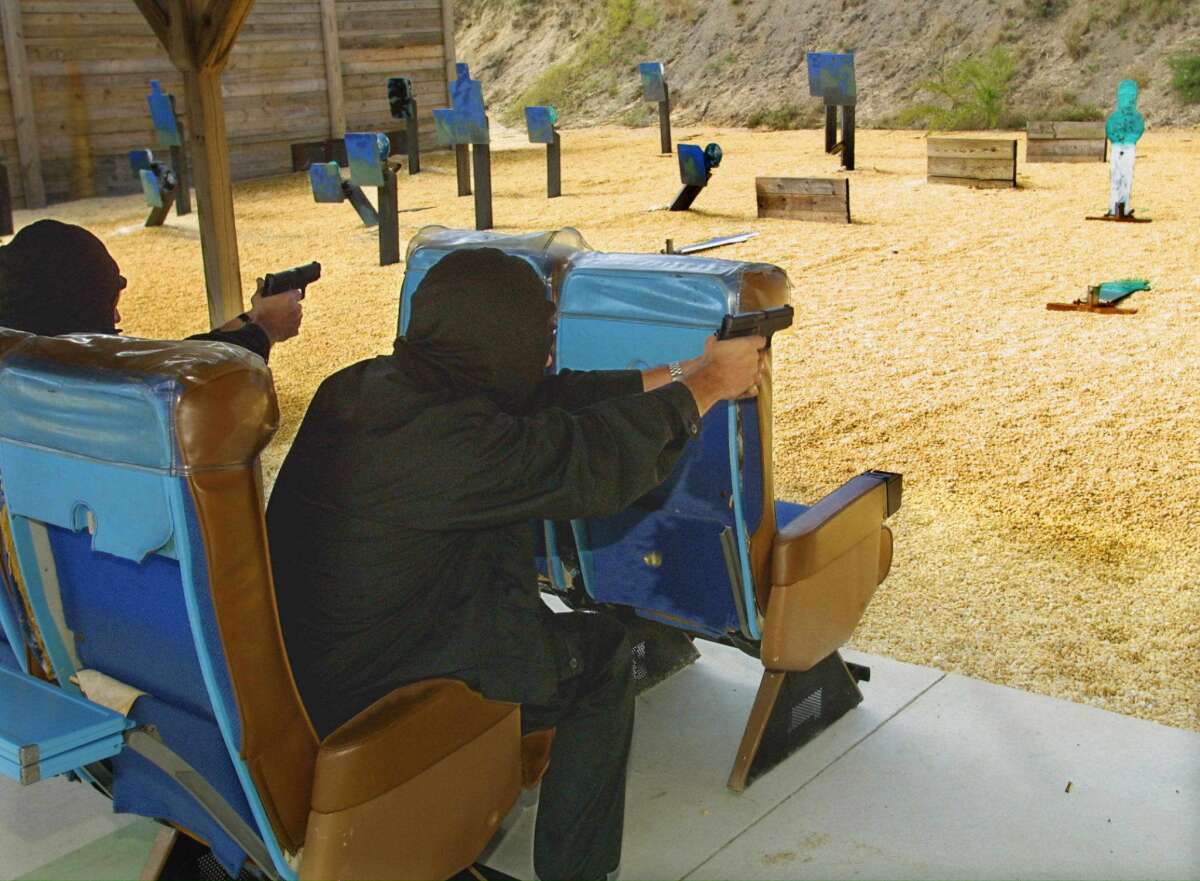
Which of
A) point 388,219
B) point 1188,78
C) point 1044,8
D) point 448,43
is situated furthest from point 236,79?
point 1188,78

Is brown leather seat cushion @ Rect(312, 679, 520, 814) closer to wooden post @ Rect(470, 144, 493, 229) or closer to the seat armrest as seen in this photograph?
the seat armrest

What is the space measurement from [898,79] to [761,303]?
57.5 ft

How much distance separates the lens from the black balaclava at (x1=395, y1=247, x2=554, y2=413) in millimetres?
2088

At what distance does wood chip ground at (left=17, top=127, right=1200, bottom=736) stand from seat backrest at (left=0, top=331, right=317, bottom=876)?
2.07 m

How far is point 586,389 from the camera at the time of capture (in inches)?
98.6

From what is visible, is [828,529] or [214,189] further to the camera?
[214,189]

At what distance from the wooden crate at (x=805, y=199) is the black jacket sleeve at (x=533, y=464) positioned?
26.7 feet

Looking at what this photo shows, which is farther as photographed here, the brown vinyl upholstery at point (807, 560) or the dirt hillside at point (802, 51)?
the dirt hillside at point (802, 51)

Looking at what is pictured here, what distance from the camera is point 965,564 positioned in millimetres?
4109

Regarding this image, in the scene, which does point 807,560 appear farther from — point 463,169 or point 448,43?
point 448,43

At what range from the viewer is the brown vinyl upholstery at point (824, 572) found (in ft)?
8.59

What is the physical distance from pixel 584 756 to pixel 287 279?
146 cm

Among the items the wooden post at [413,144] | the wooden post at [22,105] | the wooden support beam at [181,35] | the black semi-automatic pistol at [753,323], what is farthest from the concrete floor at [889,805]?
the wooden post at [413,144]

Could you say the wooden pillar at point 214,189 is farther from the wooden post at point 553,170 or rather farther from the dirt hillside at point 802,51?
the dirt hillside at point 802,51
